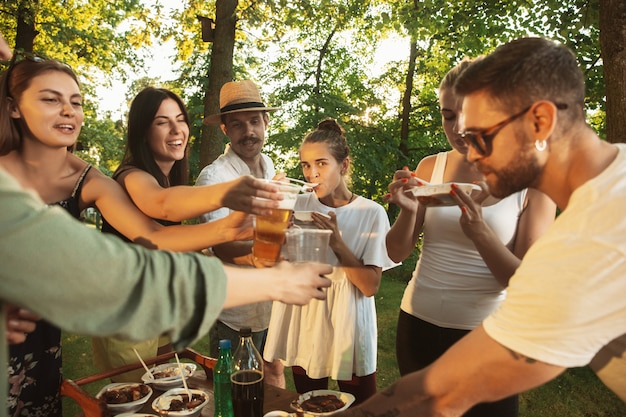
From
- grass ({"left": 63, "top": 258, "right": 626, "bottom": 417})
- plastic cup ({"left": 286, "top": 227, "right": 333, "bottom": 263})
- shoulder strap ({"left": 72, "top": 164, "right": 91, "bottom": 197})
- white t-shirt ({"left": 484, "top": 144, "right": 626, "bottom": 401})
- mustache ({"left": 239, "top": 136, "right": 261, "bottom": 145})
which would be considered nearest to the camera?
white t-shirt ({"left": 484, "top": 144, "right": 626, "bottom": 401})

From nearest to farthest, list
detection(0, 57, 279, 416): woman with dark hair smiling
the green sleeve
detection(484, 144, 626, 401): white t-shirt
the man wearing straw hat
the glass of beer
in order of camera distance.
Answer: the green sleeve, detection(484, 144, 626, 401): white t-shirt, the glass of beer, detection(0, 57, 279, 416): woman with dark hair smiling, the man wearing straw hat

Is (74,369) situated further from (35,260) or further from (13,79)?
(35,260)

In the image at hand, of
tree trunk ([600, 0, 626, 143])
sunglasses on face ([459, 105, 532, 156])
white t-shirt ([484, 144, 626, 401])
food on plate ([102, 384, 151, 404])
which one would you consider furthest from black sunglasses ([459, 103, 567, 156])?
tree trunk ([600, 0, 626, 143])

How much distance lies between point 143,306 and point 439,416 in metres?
1.16

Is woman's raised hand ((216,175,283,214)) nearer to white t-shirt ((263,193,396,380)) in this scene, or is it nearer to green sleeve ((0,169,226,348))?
green sleeve ((0,169,226,348))

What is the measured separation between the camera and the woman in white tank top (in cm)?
265

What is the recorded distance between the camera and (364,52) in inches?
721

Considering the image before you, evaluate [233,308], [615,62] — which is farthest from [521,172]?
[615,62]

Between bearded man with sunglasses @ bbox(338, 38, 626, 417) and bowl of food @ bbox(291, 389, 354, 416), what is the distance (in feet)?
2.17

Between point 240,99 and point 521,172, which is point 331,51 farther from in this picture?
point 521,172

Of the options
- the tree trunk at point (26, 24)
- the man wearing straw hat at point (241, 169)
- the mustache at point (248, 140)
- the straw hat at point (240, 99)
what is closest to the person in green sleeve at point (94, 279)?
the man wearing straw hat at point (241, 169)

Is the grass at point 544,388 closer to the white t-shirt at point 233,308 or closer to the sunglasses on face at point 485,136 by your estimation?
the white t-shirt at point 233,308

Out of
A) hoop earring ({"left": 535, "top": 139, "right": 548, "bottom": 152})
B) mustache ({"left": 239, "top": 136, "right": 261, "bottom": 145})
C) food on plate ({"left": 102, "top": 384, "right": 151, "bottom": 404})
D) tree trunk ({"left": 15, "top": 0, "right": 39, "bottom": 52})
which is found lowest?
food on plate ({"left": 102, "top": 384, "right": 151, "bottom": 404})

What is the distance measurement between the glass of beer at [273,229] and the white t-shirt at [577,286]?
101 centimetres
